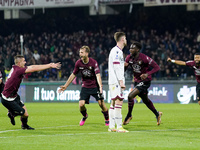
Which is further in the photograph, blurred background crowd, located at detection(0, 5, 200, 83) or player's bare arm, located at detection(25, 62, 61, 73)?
blurred background crowd, located at detection(0, 5, 200, 83)

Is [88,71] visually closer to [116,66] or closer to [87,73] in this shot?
[87,73]

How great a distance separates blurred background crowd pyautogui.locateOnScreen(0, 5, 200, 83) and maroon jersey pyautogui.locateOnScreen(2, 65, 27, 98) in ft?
60.8

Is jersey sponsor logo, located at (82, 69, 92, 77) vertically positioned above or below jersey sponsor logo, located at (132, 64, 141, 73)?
below

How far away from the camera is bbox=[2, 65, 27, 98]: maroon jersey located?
1185 cm

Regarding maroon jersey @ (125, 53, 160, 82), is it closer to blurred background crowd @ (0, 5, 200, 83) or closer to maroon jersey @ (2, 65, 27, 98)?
maroon jersey @ (2, 65, 27, 98)

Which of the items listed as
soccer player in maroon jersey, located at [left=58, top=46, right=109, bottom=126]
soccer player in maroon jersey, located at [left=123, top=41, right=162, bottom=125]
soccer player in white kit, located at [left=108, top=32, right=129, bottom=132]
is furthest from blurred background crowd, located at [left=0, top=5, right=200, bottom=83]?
soccer player in white kit, located at [left=108, top=32, right=129, bottom=132]

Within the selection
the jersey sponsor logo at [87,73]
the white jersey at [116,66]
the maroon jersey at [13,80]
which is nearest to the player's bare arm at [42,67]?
the maroon jersey at [13,80]

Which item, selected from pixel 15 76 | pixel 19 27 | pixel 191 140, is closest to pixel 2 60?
pixel 19 27

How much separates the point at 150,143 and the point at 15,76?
4.35 meters

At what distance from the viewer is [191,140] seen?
9.52 meters

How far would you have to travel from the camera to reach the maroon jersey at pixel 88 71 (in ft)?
45.4

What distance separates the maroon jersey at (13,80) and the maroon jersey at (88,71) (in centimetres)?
219

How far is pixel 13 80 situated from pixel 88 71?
2.64 meters

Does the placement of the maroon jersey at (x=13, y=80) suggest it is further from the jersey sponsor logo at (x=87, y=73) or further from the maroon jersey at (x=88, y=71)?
the jersey sponsor logo at (x=87, y=73)
